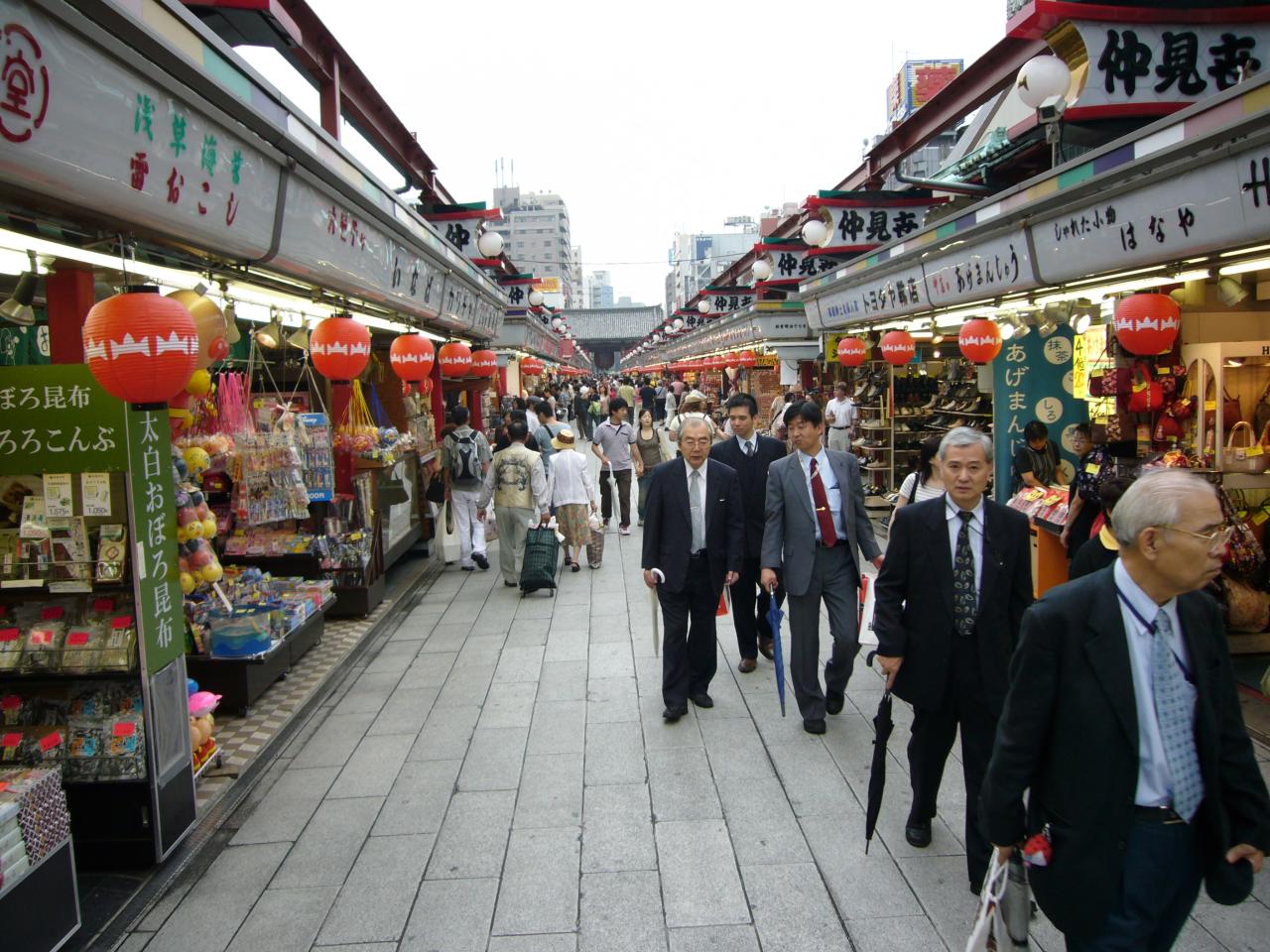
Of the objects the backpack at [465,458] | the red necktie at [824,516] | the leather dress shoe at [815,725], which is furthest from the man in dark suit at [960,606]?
the backpack at [465,458]

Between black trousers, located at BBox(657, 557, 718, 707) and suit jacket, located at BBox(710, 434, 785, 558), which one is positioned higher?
suit jacket, located at BBox(710, 434, 785, 558)

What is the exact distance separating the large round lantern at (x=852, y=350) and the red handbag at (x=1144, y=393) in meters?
5.91

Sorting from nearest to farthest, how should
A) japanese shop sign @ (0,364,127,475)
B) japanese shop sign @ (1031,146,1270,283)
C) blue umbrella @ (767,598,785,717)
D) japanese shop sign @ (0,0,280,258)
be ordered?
japanese shop sign @ (0,0,280,258), japanese shop sign @ (0,364,127,475), japanese shop sign @ (1031,146,1270,283), blue umbrella @ (767,598,785,717)

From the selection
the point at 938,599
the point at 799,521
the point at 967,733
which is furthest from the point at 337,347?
the point at 967,733

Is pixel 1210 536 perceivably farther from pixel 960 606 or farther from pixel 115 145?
pixel 115 145

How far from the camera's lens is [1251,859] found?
7.48ft

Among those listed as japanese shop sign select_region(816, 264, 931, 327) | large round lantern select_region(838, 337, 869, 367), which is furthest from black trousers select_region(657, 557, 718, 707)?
large round lantern select_region(838, 337, 869, 367)

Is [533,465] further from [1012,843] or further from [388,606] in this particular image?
[1012,843]

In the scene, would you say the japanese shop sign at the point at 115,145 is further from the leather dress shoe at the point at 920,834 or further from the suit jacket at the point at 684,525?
the leather dress shoe at the point at 920,834

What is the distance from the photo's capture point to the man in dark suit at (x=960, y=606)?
3.46 meters

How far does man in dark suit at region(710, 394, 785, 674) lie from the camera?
6.05 metres

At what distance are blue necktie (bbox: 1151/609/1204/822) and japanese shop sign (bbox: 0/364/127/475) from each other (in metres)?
4.20

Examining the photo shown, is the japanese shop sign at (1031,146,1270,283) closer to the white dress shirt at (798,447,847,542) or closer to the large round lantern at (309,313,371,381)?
the white dress shirt at (798,447,847,542)

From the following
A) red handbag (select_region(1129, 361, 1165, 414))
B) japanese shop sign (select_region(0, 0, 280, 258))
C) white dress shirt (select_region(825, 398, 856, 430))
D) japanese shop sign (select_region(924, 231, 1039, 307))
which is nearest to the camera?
japanese shop sign (select_region(0, 0, 280, 258))
